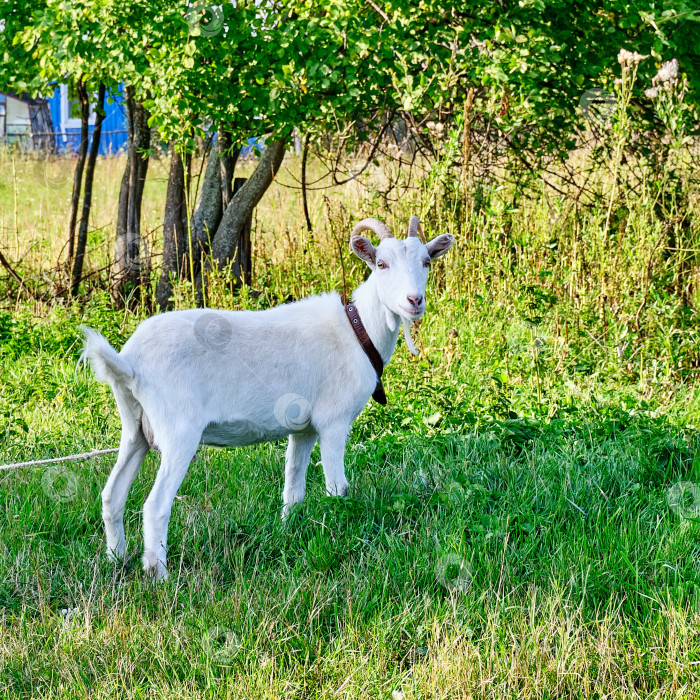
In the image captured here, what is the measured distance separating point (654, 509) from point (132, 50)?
214 inches

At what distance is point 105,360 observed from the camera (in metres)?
3.53

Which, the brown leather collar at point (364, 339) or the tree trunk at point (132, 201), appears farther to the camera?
the tree trunk at point (132, 201)

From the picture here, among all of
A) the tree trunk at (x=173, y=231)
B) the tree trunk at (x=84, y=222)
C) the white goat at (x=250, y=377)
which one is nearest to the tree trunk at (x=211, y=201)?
the tree trunk at (x=173, y=231)

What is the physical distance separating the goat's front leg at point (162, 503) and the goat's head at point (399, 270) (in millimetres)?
1123

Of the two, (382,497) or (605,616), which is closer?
(605,616)

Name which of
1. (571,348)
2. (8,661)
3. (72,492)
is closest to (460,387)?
(571,348)

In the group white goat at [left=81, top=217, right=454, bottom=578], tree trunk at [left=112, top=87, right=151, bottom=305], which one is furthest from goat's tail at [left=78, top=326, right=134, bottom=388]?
tree trunk at [left=112, top=87, right=151, bottom=305]

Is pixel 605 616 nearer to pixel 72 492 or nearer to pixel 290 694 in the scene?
pixel 290 694

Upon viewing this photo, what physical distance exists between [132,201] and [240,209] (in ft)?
4.83

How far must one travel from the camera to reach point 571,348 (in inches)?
257

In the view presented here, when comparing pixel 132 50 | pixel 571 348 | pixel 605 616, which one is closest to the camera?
pixel 605 616

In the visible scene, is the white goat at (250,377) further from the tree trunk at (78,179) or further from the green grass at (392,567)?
the tree trunk at (78,179)

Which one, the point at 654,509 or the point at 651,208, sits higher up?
the point at 651,208

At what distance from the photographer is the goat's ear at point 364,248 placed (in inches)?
161
